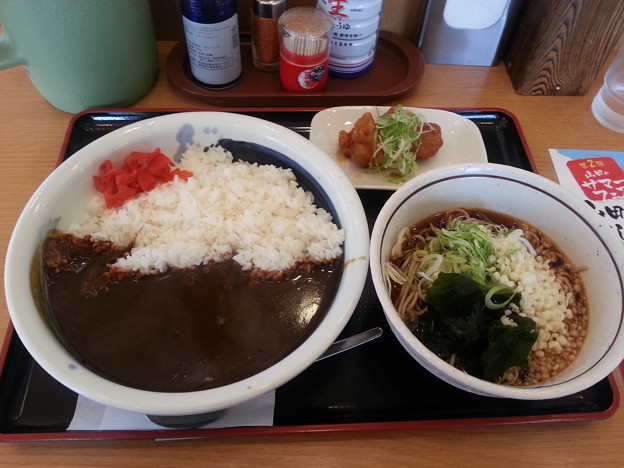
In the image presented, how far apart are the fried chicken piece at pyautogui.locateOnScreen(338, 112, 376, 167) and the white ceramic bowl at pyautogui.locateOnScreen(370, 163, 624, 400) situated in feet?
1.45

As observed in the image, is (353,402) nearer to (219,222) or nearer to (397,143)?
(219,222)

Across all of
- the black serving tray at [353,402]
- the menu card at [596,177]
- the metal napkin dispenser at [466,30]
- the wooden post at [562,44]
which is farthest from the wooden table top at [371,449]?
the metal napkin dispenser at [466,30]

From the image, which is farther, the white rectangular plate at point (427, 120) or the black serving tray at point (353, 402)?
the white rectangular plate at point (427, 120)

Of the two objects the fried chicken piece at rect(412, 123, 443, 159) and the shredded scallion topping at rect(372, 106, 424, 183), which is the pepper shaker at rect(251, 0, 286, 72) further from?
the fried chicken piece at rect(412, 123, 443, 159)

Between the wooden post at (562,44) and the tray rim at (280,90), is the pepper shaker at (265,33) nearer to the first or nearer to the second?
the tray rim at (280,90)

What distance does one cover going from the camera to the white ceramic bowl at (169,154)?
101 cm

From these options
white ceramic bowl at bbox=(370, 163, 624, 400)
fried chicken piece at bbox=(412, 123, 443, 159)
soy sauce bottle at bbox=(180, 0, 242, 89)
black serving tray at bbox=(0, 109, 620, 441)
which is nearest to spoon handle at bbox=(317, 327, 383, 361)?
black serving tray at bbox=(0, 109, 620, 441)

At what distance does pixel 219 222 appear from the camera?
1.44 metres

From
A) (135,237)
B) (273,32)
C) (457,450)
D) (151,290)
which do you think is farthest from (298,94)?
(457,450)

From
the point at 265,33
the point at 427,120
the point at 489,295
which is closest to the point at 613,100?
the point at 427,120

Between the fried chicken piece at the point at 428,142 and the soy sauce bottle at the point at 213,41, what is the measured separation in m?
0.83

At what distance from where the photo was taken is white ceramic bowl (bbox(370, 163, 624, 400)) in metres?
1.00

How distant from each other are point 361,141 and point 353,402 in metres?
0.95

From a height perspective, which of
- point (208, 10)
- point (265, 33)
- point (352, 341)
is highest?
point (208, 10)
